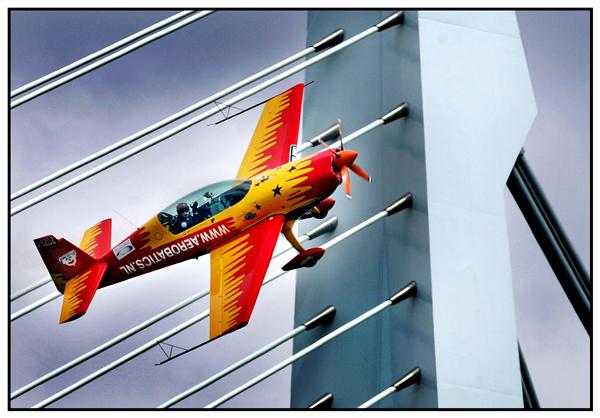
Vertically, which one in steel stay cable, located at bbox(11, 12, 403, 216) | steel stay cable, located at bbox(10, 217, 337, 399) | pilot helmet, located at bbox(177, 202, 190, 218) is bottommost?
steel stay cable, located at bbox(10, 217, 337, 399)

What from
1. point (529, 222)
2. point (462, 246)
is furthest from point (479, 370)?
point (529, 222)

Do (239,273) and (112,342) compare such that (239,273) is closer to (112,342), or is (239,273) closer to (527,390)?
(112,342)

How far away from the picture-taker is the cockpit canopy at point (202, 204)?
1639cm

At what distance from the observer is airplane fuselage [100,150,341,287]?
16.2 metres

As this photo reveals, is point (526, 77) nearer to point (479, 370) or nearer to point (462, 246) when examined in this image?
point (462, 246)

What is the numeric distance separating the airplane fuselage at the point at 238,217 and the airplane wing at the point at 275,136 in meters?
1.26

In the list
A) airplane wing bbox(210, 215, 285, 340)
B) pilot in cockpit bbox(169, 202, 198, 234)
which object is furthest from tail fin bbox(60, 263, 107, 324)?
airplane wing bbox(210, 215, 285, 340)

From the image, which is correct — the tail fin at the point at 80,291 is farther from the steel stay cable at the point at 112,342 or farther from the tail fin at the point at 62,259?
the steel stay cable at the point at 112,342

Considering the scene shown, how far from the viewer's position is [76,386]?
1731 cm

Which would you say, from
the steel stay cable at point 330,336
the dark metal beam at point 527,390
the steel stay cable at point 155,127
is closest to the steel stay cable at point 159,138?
the steel stay cable at point 155,127

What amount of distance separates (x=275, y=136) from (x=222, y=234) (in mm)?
2396

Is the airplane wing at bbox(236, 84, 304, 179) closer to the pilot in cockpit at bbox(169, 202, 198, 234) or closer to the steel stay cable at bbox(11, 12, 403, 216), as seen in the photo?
the steel stay cable at bbox(11, 12, 403, 216)

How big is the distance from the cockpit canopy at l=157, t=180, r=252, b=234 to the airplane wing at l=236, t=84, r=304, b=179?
1.38 metres

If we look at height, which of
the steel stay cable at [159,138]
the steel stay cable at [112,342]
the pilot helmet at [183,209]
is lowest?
the steel stay cable at [112,342]
